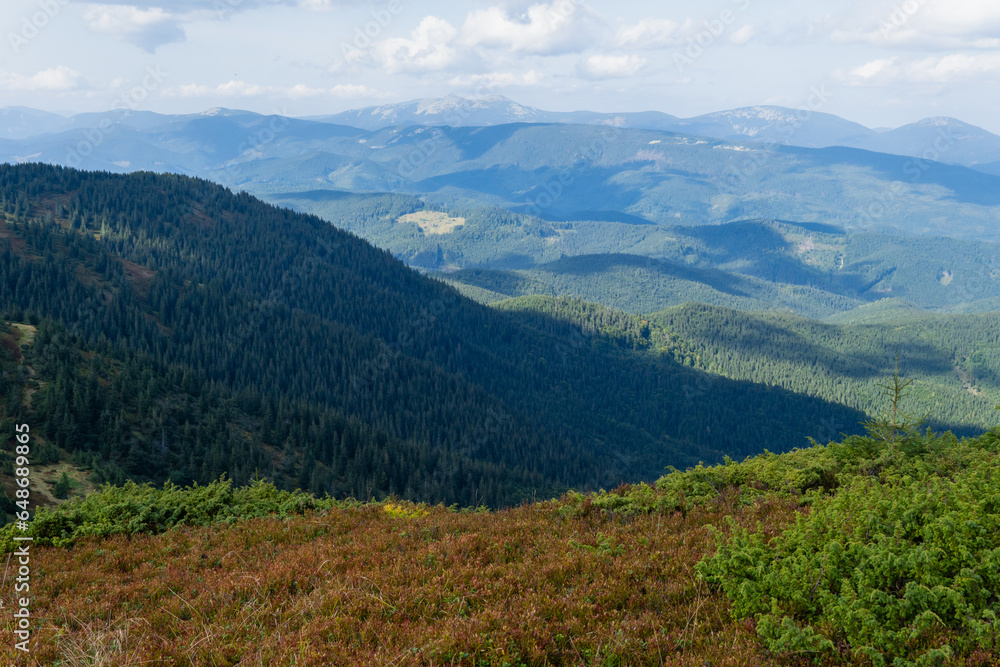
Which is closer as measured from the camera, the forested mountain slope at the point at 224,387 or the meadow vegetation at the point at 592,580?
the meadow vegetation at the point at 592,580

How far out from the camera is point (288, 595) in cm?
1180

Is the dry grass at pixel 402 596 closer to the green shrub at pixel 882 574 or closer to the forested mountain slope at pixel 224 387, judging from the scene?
the green shrub at pixel 882 574

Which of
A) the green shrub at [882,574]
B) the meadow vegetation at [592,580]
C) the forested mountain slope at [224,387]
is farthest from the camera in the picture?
the forested mountain slope at [224,387]

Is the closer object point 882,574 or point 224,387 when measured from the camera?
point 882,574

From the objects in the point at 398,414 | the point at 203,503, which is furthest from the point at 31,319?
Result: the point at 398,414

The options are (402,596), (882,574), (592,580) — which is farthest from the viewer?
(592,580)

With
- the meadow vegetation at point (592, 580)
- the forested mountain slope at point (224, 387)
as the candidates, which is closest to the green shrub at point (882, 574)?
the meadow vegetation at point (592, 580)

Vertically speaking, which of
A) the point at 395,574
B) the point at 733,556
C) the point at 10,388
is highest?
the point at 733,556

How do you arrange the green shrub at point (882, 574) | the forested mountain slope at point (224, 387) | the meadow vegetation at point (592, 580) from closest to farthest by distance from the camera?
the green shrub at point (882, 574), the meadow vegetation at point (592, 580), the forested mountain slope at point (224, 387)

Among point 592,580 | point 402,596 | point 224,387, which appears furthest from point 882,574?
point 224,387

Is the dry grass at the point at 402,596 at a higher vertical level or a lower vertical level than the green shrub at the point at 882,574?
lower

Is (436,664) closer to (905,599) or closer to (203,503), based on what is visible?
(905,599)

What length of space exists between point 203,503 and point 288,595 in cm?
1016

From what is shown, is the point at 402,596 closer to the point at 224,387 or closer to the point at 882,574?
the point at 882,574
